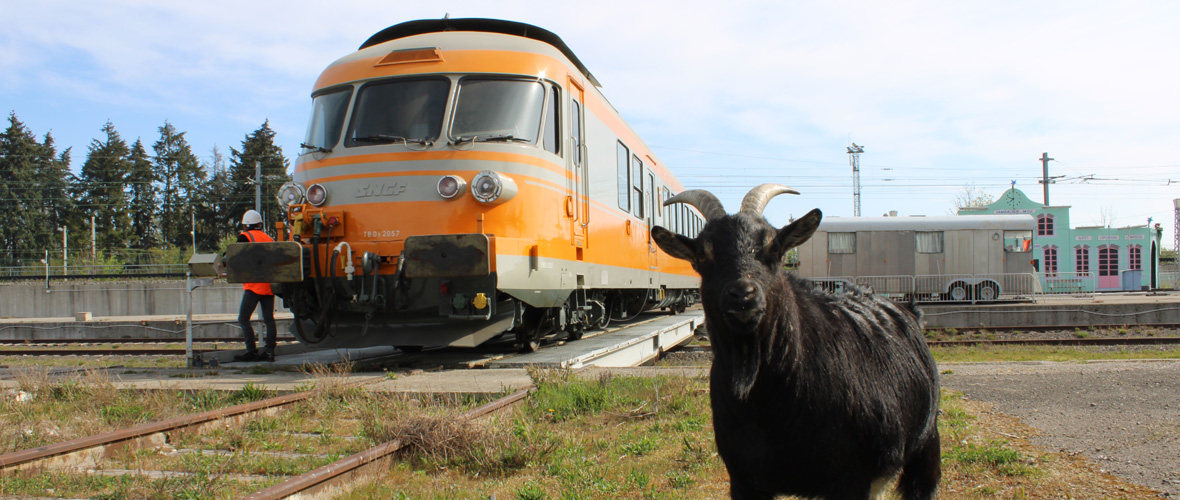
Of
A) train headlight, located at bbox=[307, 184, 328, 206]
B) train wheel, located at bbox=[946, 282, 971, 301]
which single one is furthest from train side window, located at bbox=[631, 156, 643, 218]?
train wheel, located at bbox=[946, 282, 971, 301]

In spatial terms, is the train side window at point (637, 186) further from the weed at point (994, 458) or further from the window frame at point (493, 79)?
the weed at point (994, 458)

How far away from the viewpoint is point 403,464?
4371 millimetres

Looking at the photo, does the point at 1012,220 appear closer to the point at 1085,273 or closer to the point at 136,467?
the point at 1085,273

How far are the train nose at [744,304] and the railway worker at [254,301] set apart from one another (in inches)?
277

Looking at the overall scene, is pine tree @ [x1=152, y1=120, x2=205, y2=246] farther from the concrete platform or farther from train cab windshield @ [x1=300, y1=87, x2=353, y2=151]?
train cab windshield @ [x1=300, y1=87, x2=353, y2=151]

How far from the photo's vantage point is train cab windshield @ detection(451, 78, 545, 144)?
8.23 m

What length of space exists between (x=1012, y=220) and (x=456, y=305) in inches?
988

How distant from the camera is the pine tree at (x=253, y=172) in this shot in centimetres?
5375

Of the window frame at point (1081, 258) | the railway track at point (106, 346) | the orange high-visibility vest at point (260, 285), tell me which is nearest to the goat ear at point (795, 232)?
the orange high-visibility vest at point (260, 285)

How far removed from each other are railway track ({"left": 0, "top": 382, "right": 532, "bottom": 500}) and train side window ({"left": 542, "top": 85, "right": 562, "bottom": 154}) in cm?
405

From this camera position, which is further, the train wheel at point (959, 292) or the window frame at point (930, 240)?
the window frame at point (930, 240)

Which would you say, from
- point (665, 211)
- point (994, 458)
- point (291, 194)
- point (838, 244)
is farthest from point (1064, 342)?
point (291, 194)

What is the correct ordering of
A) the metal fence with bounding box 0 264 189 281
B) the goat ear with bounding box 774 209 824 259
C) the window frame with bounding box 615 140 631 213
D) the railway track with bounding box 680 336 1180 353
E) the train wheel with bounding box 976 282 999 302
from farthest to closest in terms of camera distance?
1. the metal fence with bounding box 0 264 189 281
2. the train wheel with bounding box 976 282 999 302
3. the railway track with bounding box 680 336 1180 353
4. the window frame with bounding box 615 140 631 213
5. the goat ear with bounding box 774 209 824 259

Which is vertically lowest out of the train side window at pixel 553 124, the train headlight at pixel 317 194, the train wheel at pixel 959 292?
the train wheel at pixel 959 292
